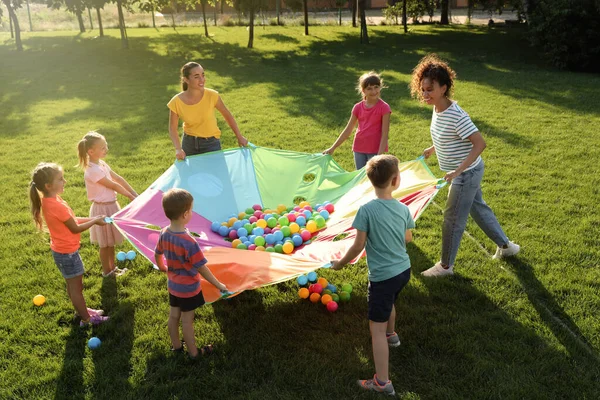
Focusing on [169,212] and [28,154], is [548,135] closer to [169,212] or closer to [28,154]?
[169,212]

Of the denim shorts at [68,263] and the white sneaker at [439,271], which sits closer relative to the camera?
the denim shorts at [68,263]

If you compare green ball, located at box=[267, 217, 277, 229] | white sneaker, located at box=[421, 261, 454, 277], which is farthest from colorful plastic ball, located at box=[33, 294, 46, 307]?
white sneaker, located at box=[421, 261, 454, 277]

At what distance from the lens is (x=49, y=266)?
4.30 metres

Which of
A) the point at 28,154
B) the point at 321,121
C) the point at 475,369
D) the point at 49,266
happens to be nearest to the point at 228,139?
the point at 321,121

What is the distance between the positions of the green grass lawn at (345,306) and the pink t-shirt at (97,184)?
2.34 feet

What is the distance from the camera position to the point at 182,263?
2875 millimetres

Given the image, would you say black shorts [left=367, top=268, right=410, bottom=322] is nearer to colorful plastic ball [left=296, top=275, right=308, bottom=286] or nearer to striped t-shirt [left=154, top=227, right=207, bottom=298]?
striped t-shirt [left=154, top=227, right=207, bottom=298]

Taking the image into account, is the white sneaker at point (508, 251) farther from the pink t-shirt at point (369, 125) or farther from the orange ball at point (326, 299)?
the orange ball at point (326, 299)

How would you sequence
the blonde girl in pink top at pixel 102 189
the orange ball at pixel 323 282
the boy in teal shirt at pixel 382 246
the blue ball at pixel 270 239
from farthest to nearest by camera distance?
1. the blue ball at pixel 270 239
2. the orange ball at pixel 323 282
3. the blonde girl in pink top at pixel 102 189
4. the boy in teal shirt at pixel 382 246

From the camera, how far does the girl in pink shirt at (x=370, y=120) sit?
13.6 ft

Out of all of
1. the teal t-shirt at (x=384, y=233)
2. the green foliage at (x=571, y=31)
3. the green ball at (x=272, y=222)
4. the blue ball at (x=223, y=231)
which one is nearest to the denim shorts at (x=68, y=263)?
the blue ball at (x=223, y=231)

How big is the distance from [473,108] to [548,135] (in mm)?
1850

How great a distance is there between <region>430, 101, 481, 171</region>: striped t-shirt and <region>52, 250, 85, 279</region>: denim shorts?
2736 mm

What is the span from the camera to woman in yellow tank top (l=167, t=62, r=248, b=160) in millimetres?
4234
